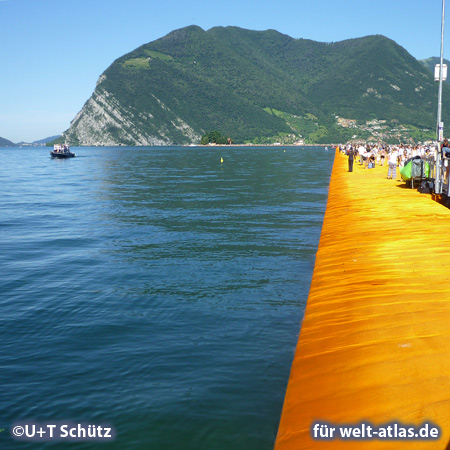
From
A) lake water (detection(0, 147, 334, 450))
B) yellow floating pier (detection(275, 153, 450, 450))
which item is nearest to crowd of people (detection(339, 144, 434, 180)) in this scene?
lake water (detection(0, 147, 334, 450))

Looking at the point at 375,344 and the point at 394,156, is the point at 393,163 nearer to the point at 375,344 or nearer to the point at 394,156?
the point at 394,156

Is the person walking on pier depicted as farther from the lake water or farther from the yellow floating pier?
the yellow floating pier

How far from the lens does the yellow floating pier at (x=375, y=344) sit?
461 centimetres

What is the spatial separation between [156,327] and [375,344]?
430cm

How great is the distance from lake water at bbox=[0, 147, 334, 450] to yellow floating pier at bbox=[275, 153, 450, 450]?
30.7 inches

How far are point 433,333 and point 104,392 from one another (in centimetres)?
418

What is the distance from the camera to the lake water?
6.19m

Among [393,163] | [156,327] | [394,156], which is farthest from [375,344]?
[393,163]

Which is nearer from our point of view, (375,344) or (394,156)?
(375,344)

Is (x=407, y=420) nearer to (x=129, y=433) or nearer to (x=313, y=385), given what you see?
(x=313, y=385)

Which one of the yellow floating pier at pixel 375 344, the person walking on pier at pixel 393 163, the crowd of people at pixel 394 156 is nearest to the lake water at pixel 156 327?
the yellow floating pier at pixel 375 344

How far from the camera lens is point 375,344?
607 cm

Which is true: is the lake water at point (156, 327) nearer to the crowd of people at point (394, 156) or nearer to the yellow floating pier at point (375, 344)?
the yellow floating pier at point (375, 344)

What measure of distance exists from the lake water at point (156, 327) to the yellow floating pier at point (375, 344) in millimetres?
780
